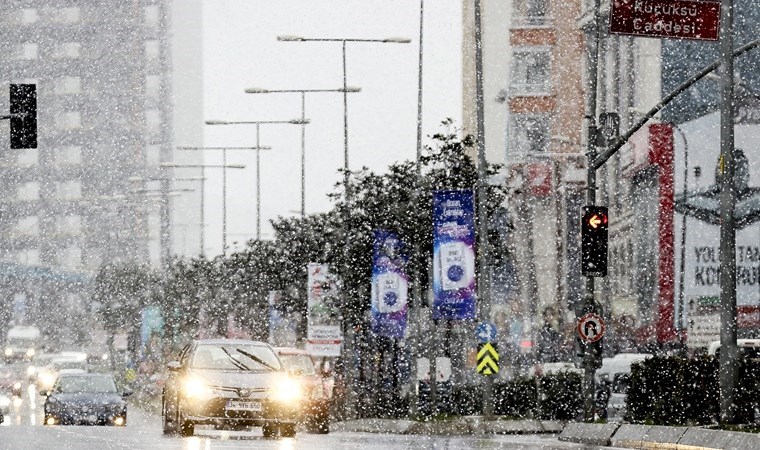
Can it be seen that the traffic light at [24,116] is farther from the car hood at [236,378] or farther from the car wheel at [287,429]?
the car wheel at [287,429]

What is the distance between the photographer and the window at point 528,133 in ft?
264

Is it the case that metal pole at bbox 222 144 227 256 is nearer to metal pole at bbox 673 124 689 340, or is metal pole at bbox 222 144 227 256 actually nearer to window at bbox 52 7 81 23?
metal pole at bbox 673 124 689 340

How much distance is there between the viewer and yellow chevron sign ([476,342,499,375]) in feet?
123

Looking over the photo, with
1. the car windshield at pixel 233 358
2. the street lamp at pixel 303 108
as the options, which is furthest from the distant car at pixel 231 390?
the street lamp at pixel 303 108

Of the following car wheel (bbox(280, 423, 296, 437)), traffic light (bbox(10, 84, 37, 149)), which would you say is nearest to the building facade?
traffic light (bbox(10, 84, 37, 149))

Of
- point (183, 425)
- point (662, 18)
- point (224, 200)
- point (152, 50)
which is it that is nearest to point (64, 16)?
point (152, 50)

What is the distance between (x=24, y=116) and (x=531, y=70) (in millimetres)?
47509

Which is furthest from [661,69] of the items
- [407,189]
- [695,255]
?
[407,189]

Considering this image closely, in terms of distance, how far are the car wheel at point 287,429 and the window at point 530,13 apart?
55202 mm

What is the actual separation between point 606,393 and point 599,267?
549 inches

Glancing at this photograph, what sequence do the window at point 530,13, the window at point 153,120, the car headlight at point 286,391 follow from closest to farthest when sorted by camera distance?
the car headlight at point 286,391 < the window at point 530,13 < the window at point 153,120

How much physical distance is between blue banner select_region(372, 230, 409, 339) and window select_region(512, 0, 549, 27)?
128ft

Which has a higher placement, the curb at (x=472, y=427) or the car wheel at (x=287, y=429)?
the car wheel at (x=287, y=429)

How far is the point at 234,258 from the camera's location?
8350cm
